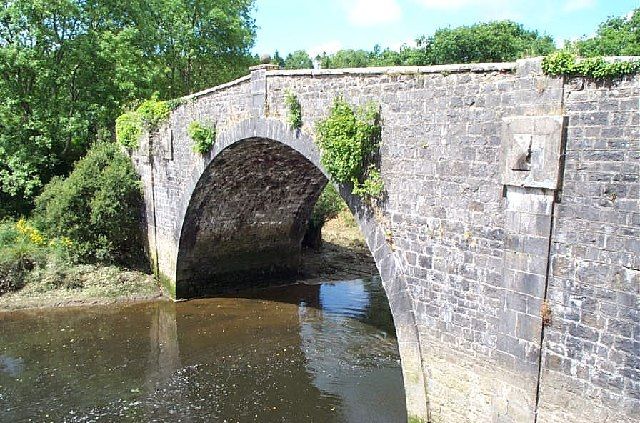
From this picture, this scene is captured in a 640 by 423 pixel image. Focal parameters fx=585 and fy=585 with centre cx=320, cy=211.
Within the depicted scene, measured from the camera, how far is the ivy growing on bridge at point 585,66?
18.9ft

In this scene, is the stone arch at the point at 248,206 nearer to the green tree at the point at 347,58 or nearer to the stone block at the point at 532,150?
the stone block at the point at 532,150

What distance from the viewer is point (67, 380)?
11.4 m

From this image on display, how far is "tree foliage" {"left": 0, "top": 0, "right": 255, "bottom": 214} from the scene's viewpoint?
62.0 ft

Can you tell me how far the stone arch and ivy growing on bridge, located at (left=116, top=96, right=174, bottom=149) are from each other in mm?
2605

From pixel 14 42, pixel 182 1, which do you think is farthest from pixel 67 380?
pixel 182 1

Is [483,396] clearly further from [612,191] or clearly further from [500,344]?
[612,191]

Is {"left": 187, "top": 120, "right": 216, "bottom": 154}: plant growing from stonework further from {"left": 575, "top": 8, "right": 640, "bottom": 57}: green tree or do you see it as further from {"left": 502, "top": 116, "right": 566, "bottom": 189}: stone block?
{"left": 575, "top": 8, "right": 640, "bottom": 57}: green tree

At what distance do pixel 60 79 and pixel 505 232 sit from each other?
1739cm

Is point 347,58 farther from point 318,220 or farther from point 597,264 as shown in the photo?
point 597,264

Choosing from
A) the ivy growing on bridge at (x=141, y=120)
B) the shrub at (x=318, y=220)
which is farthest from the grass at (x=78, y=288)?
the shrub at (x=318, y=220)

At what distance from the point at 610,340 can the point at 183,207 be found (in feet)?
38.1

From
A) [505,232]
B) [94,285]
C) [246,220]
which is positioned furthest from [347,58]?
[505,232]

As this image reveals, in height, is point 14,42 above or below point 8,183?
above

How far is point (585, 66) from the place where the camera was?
6.05 m
